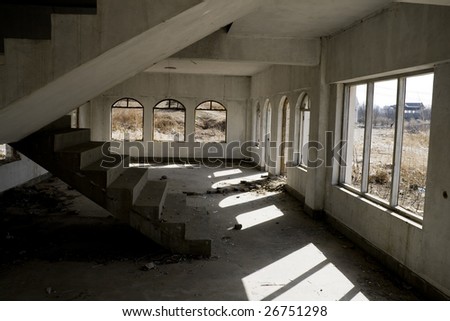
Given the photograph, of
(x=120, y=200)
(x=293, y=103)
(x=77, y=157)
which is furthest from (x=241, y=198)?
(x=77, y=157)

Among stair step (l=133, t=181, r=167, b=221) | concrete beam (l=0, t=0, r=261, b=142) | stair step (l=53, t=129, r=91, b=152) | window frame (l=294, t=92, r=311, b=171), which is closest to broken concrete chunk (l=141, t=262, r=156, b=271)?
stair step (l=133, t=181, r=167, b=221)

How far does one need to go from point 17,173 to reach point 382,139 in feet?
27.7

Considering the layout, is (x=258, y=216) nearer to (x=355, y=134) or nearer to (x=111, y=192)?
(x=355, y=134)

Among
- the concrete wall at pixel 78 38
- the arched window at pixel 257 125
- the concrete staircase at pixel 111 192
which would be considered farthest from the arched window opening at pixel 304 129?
the concrete wall at pixel 78 38

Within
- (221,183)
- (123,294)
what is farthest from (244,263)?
(221,183)

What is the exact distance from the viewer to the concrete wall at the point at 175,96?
1742cm

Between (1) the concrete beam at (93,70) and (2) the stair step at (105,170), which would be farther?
(2) the stair step at (105,170)

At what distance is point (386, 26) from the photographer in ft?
18.7

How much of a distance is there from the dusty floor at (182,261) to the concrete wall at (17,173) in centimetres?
63

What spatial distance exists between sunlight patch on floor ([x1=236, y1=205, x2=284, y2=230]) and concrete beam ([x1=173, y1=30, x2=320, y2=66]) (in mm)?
3161

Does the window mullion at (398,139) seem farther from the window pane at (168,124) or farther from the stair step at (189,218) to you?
the window pane at (168,124)

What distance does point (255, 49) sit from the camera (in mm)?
8023

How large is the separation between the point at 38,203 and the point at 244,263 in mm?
5486
